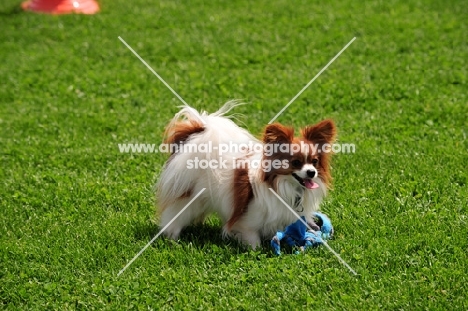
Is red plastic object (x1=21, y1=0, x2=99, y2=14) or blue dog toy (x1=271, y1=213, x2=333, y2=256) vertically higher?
blue dog toy (x1=271, y1=213, x2=333, y2=256)

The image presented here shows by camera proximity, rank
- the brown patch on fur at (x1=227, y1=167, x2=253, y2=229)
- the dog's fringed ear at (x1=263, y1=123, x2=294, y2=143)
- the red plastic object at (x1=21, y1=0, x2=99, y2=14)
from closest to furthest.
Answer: the dog's fringed ear at (x1=263, y1=123, x2=294, y2=143)
the brown patch on fur at (x1=227, y1=167, x2=253, y2=229)
the red plastic object at (x1=21, y1=0, x2=99, y2=14)

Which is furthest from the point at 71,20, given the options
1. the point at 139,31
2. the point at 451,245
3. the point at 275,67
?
the point at 451,245

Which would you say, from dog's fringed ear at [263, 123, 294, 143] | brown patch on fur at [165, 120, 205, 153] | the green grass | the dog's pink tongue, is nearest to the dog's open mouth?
the dog's pink tongue

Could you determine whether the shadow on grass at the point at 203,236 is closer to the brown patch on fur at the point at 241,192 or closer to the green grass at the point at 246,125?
the green grass at the point at 246,125

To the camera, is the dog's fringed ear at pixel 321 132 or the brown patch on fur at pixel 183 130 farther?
the brown patch on fur at pixel 183 130

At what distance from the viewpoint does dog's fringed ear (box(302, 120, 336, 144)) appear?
4.60m

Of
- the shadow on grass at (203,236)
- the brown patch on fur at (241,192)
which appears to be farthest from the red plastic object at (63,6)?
the brown patch on fur at (241,192)

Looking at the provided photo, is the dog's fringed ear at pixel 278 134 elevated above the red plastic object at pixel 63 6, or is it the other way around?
the dog's fringed ear at pixel 278 134

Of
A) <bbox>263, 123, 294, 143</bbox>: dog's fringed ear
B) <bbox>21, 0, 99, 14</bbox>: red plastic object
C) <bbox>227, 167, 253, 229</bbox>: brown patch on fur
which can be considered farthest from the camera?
<bbox>21, 0, 99, 14</bbox>: red plastic object

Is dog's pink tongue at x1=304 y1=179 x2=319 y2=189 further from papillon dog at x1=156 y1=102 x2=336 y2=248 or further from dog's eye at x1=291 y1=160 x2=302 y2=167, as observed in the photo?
dog's eye at x1=291 y1=160 x2=302 y2=167

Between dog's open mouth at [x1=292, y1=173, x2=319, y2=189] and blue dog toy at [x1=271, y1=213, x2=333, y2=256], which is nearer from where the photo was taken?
dog's open mouth at [x1=292, y1=173, x2=319, y2=189]

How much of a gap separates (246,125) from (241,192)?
6.83 feet

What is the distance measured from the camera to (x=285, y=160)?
179 inches

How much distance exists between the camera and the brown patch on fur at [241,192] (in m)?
4.79
